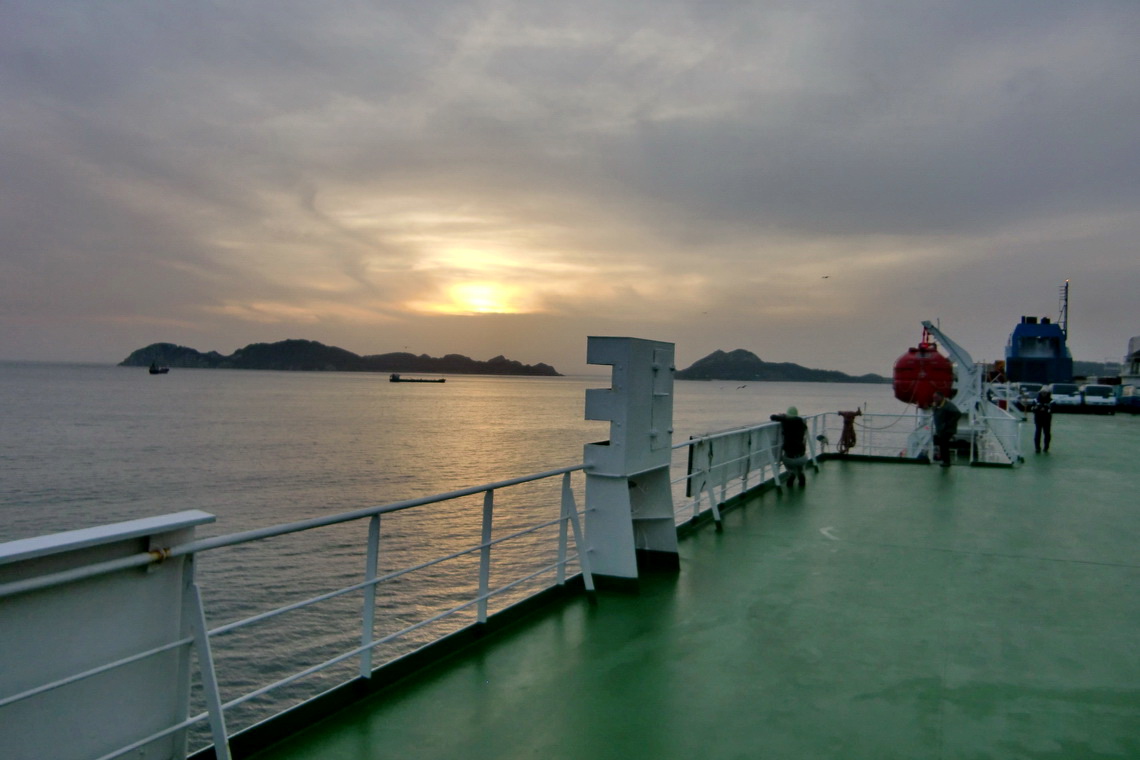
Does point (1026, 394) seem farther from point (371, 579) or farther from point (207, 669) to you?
point (207, 669)

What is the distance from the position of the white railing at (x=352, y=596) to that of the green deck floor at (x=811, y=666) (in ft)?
1.54

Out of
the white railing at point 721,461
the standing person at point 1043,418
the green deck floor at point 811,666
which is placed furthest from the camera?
the standing person at point 1043,418

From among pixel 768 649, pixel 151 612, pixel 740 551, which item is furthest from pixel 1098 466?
pixel 151 612

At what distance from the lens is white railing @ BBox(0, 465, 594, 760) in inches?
113

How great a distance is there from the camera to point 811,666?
4.42 m

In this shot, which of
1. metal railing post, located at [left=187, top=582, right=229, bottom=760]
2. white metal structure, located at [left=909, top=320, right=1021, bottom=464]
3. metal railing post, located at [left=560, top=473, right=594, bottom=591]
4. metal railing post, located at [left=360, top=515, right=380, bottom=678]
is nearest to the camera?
metal railing post, located at [left=187, top=582, right=229, bottom=760]

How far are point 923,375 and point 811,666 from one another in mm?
20054

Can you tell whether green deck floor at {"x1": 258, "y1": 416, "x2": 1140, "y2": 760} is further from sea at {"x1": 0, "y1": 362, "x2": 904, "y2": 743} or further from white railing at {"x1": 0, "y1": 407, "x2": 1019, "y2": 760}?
sea at {"x1": 0, "y1": 362, "x2": 904, "y2": 743}

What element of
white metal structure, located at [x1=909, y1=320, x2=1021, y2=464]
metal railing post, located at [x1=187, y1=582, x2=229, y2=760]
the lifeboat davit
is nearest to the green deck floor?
metal railing post, located at [x1=187, y1=582, x2=229, y2=760]

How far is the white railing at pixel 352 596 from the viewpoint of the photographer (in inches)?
113

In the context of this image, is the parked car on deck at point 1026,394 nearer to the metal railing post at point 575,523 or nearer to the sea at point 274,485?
the sea at point 274,485

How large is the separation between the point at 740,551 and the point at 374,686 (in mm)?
4331

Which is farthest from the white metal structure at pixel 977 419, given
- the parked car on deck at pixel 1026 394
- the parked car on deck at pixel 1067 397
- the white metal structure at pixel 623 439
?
the parked car on deck at pixel 1067 397

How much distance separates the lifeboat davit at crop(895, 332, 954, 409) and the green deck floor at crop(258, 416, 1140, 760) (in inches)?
574
